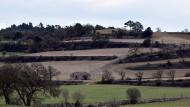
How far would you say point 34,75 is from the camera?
234ft

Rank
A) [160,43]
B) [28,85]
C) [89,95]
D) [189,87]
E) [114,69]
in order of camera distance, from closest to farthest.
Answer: [28,85]
[89,95]
[189,87]
[114,69]
[160,43]

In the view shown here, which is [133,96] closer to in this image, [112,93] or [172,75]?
[112,93]

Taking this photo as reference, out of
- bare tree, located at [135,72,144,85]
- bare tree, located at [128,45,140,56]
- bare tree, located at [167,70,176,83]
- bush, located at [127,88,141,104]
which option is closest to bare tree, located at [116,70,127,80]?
bare tree, located at [135,72,144,85]

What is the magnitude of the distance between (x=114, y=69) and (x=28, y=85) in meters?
75.0

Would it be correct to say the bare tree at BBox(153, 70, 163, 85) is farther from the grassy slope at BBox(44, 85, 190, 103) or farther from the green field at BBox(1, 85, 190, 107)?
the grassy slope at BBox(44, 85, 190, 103)

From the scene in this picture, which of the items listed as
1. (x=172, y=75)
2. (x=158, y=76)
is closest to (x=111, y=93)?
(x=158, y=76)

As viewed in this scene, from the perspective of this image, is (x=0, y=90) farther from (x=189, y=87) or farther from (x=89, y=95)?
(x=189, y=87)

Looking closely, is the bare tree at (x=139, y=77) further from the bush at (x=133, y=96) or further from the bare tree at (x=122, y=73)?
the bush at (x=133, y=96)

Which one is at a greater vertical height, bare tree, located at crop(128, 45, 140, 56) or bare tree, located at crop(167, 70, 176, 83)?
bare tree, located at crop(128, 45, 140, 56)

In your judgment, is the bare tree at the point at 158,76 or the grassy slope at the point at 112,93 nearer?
the grassy slope at the point at 112,93

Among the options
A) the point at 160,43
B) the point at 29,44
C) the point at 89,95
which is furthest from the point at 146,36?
the point at 89,95

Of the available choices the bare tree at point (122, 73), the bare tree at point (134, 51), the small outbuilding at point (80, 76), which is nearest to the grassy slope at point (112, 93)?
the bare tree at point (122, 73)

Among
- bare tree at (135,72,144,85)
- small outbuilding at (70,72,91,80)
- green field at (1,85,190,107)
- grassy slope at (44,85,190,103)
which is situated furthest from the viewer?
small outbuilding at (70,72,91,80)

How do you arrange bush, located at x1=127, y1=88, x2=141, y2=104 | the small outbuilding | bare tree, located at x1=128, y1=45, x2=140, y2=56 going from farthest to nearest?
bare tree, located at x1=128, y1=45, x2=140, y2=56 → the small outbuilding → bush, located at x1=127, y1=88, x2=141, y2=104
